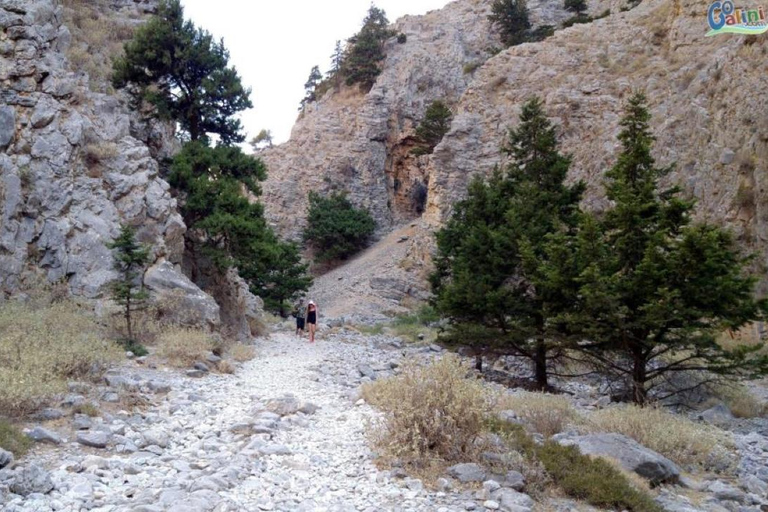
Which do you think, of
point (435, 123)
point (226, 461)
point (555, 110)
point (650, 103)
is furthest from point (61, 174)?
point (435, 123)

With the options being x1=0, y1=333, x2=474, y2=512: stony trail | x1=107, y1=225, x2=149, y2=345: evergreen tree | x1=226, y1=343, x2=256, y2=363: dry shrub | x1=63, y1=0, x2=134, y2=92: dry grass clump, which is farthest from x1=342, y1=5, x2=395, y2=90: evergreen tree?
x1=0, y1=333, x2=474, y2=512: stony trail

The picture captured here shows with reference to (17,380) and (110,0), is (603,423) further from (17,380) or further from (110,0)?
(110,0)

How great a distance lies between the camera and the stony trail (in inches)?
196

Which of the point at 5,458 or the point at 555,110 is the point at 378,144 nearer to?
the point at 555,110

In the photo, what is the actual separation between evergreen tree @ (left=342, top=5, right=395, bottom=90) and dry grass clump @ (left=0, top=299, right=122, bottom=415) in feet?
142

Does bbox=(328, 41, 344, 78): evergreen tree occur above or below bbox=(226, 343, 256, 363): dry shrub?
above

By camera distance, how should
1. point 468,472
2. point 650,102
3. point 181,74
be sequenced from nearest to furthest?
point 468,472 < point 181,74 < point 650,102

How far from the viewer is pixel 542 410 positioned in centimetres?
868

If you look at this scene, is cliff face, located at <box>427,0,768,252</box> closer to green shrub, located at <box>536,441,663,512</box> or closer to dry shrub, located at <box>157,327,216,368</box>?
green shrub, located at <box>536,441,663,512</box>

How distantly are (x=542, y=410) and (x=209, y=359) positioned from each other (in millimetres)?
6653

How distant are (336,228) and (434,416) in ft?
125

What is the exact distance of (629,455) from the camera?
22.4ft

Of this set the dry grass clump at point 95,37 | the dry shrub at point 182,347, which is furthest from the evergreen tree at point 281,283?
the dry shrub at point 182,347

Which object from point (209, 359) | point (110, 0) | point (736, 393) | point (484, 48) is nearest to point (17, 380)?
point (209, 359)
